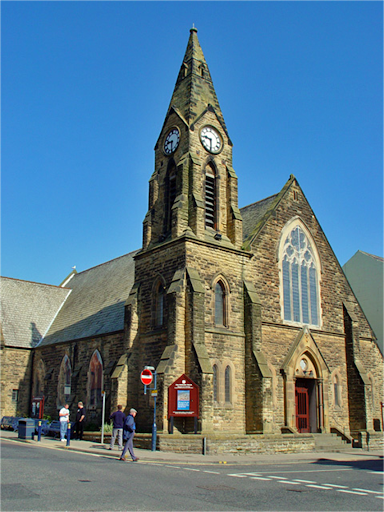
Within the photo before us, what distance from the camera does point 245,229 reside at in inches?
1182

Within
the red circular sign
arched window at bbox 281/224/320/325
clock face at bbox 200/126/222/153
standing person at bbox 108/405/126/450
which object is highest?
clock face at bbox 200/126/222/153

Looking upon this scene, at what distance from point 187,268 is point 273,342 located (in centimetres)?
618

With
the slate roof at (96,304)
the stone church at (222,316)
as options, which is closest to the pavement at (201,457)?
the stone church at (222,316)

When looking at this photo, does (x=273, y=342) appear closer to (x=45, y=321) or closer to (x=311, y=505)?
(x=311, y=505)

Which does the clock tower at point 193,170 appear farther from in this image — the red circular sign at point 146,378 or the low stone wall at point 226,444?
the low stone wall at point 226,444

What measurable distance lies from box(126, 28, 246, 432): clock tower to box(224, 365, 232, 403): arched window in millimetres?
236

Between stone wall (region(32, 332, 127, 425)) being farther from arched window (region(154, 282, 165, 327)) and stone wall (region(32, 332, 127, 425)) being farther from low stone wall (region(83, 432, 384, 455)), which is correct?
low stone wall (region(83, 432, 384, 455))

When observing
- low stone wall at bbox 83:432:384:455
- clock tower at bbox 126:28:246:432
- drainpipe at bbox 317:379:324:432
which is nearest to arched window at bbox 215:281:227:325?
clock tower at bbox 126:28:246:432

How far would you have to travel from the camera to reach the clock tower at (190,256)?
23.2 meters

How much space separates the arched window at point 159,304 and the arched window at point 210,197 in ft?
13.6

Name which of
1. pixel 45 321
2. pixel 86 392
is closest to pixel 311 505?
pixel 86 392

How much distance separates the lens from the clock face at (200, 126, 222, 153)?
28061 mm

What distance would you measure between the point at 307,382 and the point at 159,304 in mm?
9137

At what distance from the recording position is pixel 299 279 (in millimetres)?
29422
